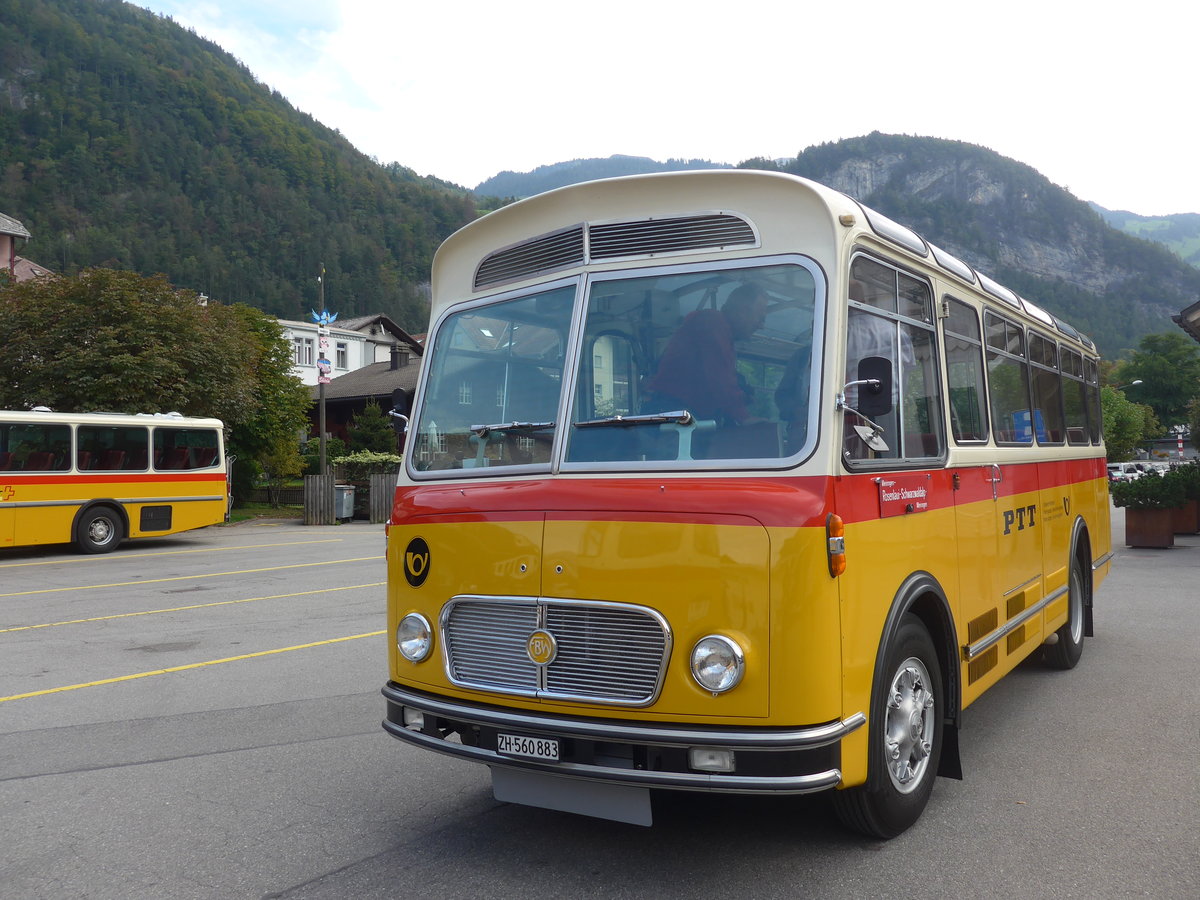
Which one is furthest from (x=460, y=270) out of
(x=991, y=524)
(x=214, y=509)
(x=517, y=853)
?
(x=214, y=509)

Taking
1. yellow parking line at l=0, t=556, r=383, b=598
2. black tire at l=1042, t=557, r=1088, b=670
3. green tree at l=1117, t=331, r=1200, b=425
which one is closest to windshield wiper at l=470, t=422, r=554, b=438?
black tire at l=1042, t=557, r=1088, b=670

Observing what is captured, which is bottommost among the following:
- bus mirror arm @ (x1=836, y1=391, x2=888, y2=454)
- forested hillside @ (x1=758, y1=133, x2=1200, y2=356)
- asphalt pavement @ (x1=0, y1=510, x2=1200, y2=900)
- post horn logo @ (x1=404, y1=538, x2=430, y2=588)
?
asphalt pavement @ (x1=0, y1=510, x2=1200, y2=900)

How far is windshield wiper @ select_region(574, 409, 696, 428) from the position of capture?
13.4 feet

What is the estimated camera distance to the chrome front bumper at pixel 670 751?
3588 millimetres

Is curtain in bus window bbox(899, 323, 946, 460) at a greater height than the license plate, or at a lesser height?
greater

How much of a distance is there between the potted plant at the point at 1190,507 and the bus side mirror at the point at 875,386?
61.8 feet

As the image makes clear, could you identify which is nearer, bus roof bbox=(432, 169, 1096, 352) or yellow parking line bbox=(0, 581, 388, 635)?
bus roof bbox=(432, 169, 1096, 352)

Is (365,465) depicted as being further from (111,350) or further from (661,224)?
(661,224)

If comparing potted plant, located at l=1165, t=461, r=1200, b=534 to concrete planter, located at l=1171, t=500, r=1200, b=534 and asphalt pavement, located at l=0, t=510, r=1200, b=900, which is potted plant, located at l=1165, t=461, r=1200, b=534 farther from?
asphalt pavement, located at l=0, t=510, r=1200, b=900

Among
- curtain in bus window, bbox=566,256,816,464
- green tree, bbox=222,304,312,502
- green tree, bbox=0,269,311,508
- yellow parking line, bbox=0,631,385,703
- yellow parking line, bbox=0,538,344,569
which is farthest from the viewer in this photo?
green tree, bbox=222,304,312,502

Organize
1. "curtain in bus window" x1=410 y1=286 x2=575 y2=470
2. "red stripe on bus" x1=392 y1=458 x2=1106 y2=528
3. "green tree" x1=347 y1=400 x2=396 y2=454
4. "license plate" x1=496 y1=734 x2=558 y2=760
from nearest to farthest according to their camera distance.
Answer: "red stripe on bus" x1=392 y1=458 x2=1106 y2=528
"license plate" x1=496 y1=734 x2=558 y2=760
"curtain in bus window" x1=410 y1=286 x2=575 y2=470
"green tree" x1=347 y1=400 x2=396 y2=454

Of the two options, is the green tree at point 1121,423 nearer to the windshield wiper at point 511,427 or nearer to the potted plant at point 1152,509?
the potted plant at point 1152,509

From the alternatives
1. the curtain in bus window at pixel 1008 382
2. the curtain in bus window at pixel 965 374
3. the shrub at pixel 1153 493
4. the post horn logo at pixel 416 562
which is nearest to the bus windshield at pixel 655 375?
the post horn logo at pixel 416 562

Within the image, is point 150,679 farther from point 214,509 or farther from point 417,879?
point 214,509
